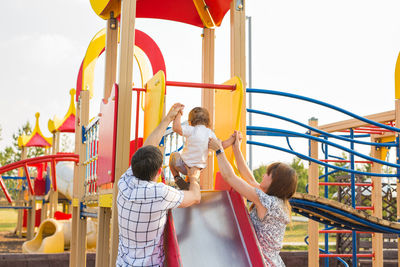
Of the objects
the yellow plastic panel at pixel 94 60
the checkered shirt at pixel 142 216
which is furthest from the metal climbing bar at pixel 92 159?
the checkered shirt at pixel 142 216

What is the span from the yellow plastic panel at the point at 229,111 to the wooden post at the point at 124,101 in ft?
2.91

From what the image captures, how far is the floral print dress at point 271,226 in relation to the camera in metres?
3.11

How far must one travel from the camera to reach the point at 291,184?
3.15 metres

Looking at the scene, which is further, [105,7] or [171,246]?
[105,7]

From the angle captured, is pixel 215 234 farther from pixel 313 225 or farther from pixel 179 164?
pixel 313 225

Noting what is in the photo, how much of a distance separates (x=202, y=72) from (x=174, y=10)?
0.81 meters

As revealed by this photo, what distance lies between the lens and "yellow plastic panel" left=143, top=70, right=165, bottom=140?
3518mm

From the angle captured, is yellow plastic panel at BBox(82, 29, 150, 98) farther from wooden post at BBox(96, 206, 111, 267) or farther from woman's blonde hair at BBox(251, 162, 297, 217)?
woman's blonde hair at BBox(251, 162, 297, 217)

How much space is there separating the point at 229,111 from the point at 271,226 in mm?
1276

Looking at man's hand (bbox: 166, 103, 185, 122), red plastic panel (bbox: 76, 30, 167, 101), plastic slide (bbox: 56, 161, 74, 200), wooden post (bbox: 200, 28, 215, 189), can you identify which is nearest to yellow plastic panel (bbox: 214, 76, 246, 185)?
man's hand (bbox: 166, 103, 185, 122)

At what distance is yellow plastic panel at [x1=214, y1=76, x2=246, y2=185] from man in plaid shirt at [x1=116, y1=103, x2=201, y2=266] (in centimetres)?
114

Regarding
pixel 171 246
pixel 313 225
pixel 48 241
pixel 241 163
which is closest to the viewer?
pixel 171 246

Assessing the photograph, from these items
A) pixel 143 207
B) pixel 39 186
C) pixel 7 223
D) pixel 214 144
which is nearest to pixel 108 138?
pixel 214 144

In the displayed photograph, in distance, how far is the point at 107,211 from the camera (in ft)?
15.6
